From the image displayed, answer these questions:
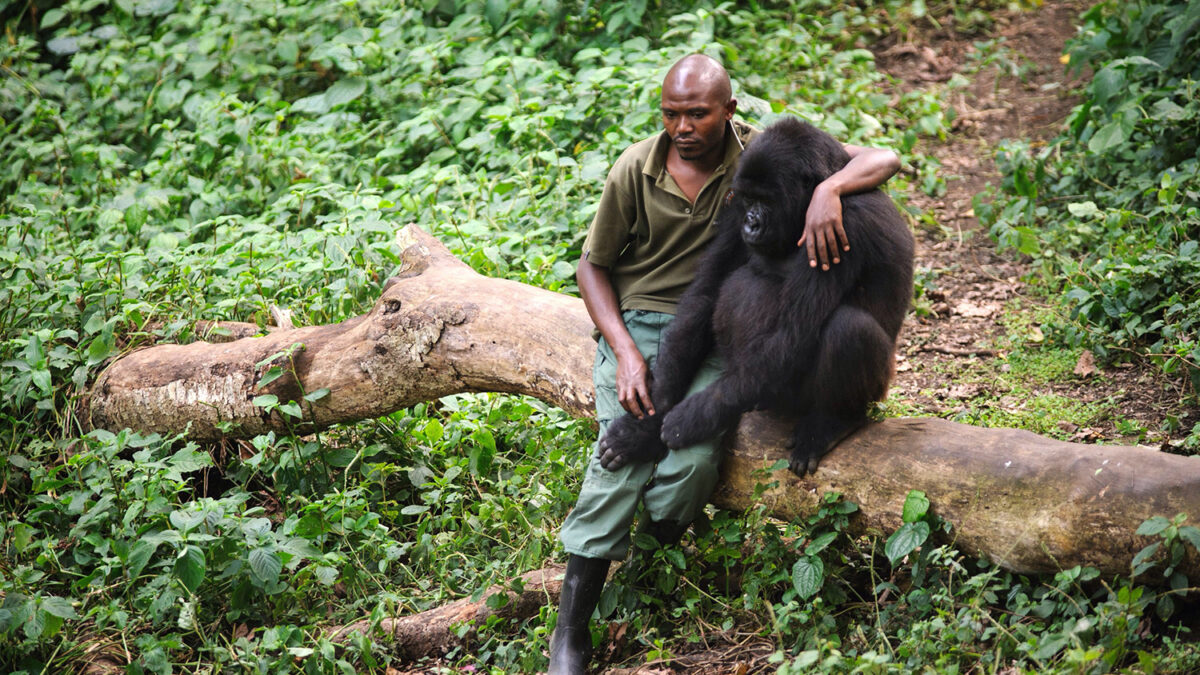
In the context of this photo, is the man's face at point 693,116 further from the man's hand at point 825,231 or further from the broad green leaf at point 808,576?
the broad green leaf at point 808,576

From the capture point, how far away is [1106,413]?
4664mm

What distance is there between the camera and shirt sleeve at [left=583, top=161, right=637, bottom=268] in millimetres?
3938

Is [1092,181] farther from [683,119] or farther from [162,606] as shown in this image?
[162,606]

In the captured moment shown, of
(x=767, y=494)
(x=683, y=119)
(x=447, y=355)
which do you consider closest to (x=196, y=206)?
(x=447, y=355)

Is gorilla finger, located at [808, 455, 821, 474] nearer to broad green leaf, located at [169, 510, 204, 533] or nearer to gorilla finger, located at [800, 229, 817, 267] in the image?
gorilla finger, located at [800, 229, 817, 267]

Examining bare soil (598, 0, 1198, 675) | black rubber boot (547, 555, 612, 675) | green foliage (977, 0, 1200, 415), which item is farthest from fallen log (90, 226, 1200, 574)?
green foliage (977, 0, 1200, 415)

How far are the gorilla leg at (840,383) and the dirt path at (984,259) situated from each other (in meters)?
1.51

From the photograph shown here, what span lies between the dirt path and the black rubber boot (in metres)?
2.17

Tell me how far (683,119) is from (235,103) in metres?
5.18

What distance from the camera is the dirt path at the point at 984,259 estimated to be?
189 inches

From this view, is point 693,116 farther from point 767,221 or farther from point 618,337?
point 618,337

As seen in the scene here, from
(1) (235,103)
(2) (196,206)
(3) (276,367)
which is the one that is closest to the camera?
(3) (276,367)

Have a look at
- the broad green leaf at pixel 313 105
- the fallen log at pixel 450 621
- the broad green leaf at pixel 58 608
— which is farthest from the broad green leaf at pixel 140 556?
the broad green leaf at pixel 313 105

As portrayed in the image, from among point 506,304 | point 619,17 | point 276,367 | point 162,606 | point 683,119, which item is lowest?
point 162,606
